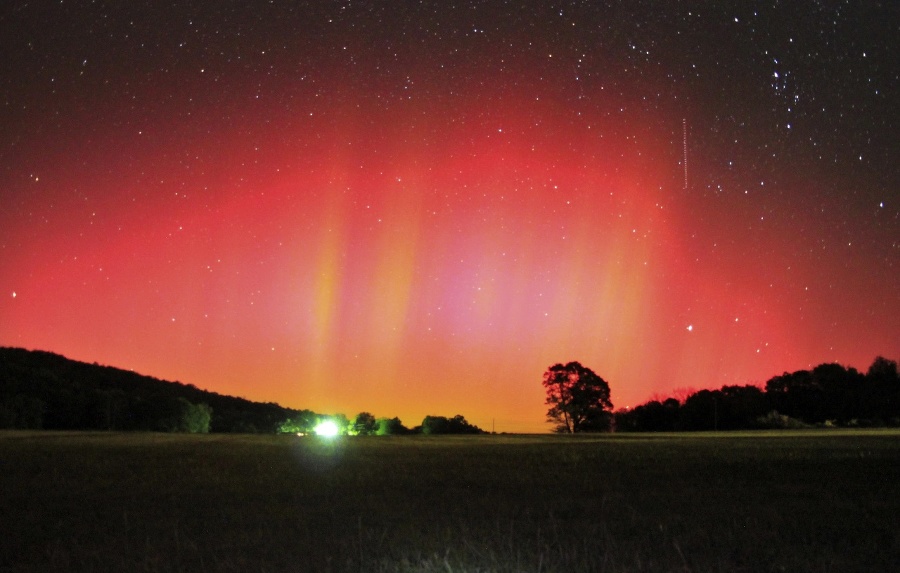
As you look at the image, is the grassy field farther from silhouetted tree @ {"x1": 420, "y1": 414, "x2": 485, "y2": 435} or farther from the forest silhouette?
silhouetted tree @ {"x1": 420, "y1": 414, "x2": 485, "y2": 435}

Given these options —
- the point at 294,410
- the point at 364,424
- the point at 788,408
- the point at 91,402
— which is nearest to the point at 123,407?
the point at 91,402

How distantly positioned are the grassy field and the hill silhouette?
5532 centimetres

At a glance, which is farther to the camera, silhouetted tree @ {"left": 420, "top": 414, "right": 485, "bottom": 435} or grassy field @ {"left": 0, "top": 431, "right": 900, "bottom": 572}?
silhouetted tree @ {"left": 420, "top": 414, "right": 485, "bottom": 435}

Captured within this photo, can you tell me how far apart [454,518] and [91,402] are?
231 feet

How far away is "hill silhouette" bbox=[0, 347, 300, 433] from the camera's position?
69.2 meters

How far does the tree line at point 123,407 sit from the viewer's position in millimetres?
69750

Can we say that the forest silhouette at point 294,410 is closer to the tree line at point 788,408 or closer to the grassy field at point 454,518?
the tree line at point 788,408

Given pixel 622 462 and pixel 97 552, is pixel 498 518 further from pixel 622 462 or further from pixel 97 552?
pixel 622 462

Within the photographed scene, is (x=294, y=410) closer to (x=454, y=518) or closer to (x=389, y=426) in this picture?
(x=389, y=426)

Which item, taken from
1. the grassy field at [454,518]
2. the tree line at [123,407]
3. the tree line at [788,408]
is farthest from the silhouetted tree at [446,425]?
the grassy field at [454,518]

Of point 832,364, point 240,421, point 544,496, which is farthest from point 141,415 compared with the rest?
point 832,364

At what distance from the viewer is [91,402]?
2872 inches

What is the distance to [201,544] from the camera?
8539 millimetres

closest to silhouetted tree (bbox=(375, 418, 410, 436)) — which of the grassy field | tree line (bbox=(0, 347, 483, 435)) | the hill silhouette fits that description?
tree line (bbox=(0, 347, 483, 435))
